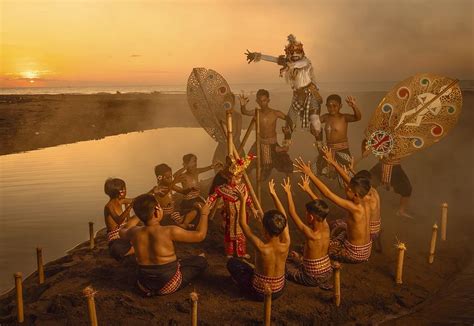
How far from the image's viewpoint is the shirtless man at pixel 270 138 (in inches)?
413

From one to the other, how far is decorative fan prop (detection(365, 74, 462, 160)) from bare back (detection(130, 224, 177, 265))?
578 cm

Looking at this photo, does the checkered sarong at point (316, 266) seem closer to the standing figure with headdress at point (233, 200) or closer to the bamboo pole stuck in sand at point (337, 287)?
the bamboo pole stuck in sand at point (337, 287)

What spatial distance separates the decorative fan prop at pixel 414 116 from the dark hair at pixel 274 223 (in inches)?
194

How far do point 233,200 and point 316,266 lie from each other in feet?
5.61

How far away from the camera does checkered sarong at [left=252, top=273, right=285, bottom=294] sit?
5.74m

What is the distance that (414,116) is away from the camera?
368 inches

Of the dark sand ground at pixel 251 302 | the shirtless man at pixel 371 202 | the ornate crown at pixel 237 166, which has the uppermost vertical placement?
the ornate crown at pixel 237 166

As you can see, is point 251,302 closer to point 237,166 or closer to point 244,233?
point 244,233

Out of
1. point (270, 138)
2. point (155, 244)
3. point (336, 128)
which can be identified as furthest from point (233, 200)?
point (336, 128)

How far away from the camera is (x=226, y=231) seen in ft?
23.6

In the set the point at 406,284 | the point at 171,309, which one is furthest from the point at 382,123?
the point at 171,309

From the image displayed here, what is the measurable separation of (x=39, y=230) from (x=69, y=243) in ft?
4.31

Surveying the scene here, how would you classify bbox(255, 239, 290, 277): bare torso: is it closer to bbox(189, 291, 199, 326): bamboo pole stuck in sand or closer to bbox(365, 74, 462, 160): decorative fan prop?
bbox(189, 291, 199, 326): bamboo pole stuck in sand

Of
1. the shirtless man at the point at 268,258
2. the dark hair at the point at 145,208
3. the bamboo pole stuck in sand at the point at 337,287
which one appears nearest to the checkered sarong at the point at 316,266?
the bamboo pole stuck in sand at the point at 337,287
